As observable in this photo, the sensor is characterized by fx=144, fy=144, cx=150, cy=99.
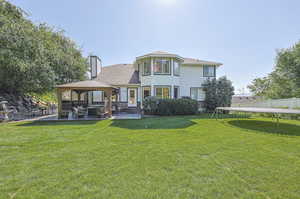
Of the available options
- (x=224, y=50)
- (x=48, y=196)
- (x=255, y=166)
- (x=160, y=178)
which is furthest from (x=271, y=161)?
(x=224, y=50)

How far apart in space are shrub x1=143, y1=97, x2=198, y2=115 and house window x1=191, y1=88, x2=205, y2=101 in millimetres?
3641

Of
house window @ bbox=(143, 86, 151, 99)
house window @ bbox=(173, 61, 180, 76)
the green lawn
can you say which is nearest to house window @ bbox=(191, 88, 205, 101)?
house window @ bbox=(173, 61, 180, 76)

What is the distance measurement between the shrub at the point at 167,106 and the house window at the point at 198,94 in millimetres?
3641

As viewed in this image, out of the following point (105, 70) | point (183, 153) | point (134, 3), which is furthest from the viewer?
point (105, 70)

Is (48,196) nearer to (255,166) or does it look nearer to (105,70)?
(255,166)

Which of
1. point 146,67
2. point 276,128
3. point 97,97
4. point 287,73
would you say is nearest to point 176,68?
point 146,67

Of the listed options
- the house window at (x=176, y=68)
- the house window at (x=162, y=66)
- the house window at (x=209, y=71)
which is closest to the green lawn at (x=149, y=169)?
the house window at (x=162, y=66)

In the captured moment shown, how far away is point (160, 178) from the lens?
2953 mm

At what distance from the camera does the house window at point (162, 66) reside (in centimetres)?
1456

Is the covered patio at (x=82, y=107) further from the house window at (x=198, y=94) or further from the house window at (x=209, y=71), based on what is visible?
the house window at (x=209, y=71)

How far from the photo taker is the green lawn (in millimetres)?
2516

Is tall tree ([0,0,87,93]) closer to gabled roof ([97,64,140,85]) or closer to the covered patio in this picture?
the covered patio

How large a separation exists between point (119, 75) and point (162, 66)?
582 centimetres

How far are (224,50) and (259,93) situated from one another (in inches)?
938
